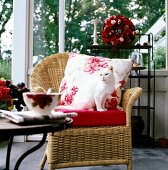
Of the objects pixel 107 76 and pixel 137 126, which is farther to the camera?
pixel 137 126

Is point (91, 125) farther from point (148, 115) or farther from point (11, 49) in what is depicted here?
point (11, 49)

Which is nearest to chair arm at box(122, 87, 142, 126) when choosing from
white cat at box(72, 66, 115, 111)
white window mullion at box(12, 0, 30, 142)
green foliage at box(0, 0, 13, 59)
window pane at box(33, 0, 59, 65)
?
white cat at box(72, 66, 115, 111)

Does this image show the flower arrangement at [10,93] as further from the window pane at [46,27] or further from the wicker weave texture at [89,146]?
the window pane at [46,27]

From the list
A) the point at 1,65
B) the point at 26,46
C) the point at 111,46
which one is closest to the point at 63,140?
the point at 111,46

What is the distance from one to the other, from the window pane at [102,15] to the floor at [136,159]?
1.24 m

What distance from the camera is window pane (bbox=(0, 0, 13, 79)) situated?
12.9 feet

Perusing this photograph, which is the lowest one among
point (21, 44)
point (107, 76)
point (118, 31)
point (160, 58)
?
point (107, 76)

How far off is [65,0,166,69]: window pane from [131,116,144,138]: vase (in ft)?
2.85

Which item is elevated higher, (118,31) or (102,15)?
(102,15)

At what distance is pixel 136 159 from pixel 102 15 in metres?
1.87

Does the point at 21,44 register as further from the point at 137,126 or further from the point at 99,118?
the point at 99,118

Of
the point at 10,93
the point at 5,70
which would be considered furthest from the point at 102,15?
the point at 10,93

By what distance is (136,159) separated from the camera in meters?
2.80

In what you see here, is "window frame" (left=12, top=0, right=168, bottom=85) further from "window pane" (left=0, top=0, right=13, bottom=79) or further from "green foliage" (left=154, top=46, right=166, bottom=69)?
"window pane" (left=0, top=0, right=13, bottom=79)
